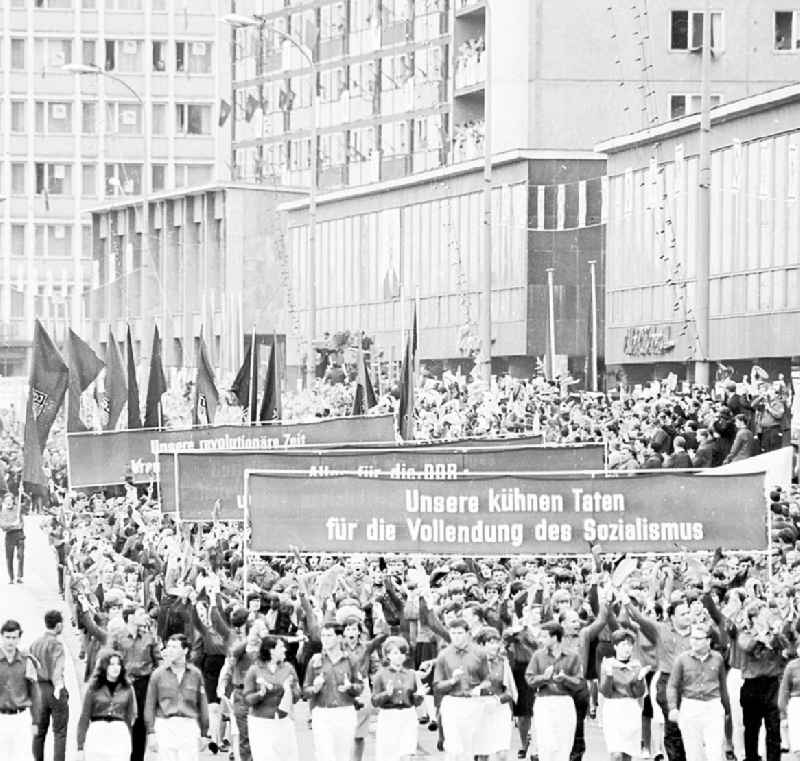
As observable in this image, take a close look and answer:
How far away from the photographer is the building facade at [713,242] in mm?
48000

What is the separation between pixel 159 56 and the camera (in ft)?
446

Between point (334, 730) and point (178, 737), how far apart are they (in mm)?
1098

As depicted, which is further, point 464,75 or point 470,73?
point 464,75

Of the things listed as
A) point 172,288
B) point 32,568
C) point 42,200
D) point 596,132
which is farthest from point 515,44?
point 42,200

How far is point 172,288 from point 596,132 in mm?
36463

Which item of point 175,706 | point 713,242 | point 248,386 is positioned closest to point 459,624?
point 175,706

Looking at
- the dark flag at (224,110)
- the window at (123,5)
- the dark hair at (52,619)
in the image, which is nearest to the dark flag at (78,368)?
the dark hair at (52,619)

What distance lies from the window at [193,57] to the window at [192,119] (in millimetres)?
1696

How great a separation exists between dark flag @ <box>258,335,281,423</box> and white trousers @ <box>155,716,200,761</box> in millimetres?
19213

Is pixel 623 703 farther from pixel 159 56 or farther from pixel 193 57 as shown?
pixel 193 57

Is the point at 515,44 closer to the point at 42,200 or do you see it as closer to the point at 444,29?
the point at 444,29

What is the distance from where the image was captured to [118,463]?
115ft

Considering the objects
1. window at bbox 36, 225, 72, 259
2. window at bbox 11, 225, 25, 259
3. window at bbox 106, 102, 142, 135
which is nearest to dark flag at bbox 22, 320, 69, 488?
window at bbox 106, 102, 142, 135

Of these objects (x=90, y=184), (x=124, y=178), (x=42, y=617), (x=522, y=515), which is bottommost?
(x=42, y=617)
